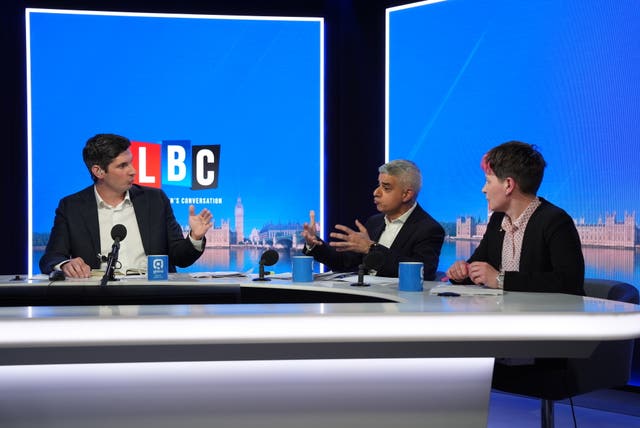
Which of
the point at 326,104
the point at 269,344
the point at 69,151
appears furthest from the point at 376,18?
the point at 269,344

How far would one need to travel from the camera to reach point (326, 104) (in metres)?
5.34

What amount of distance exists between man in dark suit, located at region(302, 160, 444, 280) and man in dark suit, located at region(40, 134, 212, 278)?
66cm

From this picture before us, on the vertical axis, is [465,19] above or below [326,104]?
above

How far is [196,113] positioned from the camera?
5238 mm

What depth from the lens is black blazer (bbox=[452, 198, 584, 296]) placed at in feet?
8.20

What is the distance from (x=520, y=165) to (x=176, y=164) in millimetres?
3114

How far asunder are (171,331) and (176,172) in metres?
3.63

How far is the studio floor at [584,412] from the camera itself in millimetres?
3723

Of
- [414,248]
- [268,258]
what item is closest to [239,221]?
[414,248]

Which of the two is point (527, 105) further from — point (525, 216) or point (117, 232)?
point (117, 232)

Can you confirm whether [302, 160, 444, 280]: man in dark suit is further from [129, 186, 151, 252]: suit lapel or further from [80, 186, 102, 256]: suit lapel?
[80, 186, 102, 256]: suit lapel

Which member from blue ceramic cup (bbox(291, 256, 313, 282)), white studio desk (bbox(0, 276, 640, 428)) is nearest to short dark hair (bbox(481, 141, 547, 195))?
white studio desk (bbox(0, 276, 640, 428))

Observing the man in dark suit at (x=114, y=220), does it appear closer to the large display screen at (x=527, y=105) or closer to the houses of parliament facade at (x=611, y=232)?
the large display screen at (x=527, y=105)

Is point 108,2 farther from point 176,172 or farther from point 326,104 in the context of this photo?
point 326,104
